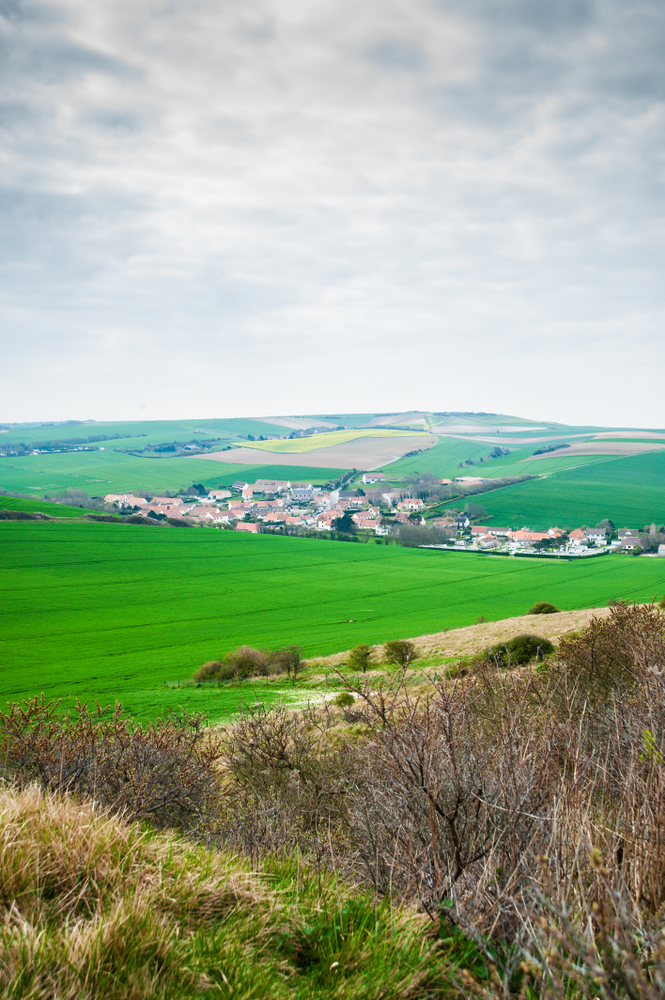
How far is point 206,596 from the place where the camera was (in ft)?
195

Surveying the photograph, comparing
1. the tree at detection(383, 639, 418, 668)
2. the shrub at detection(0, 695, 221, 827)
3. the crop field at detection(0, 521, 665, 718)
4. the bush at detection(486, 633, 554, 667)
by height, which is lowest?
the crop field at detection(0, 521, 665, 718)

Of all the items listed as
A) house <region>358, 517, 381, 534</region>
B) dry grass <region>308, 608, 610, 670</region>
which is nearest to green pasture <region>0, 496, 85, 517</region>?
house <region>358, 517, 381, 534</region>

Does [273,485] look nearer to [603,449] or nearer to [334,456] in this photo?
[334,456]

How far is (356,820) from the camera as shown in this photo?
6523 millimetres

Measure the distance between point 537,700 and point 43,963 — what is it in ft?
40.1

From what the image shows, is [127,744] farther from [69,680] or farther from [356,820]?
[69,680]

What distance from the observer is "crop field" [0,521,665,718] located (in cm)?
3803

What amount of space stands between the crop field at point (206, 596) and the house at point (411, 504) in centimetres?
3632

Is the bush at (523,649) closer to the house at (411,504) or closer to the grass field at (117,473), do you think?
the house at (411,504)

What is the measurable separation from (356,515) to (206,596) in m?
62.3

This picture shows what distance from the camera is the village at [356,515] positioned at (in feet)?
305

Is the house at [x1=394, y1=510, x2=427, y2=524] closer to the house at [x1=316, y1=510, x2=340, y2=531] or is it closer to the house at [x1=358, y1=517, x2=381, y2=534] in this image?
the house at [x1=358, y1=517, x2=381, y2=534]

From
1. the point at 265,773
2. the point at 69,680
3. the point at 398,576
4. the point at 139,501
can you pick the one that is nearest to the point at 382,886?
the point at 265,773

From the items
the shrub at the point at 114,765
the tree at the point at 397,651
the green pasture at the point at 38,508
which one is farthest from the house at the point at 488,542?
the shrub at the point at 114,765
